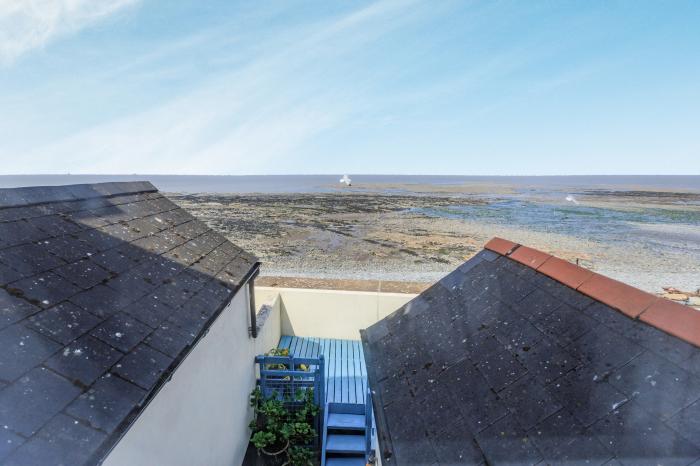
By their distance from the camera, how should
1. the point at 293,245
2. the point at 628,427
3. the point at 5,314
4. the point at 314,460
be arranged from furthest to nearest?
the point at 293,245, the point at 314,460, the point at 5,314, the point at 628,427

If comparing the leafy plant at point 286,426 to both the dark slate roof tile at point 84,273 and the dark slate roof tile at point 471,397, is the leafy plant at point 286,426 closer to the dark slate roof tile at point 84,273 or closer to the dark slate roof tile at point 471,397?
the dark slate roof tile at point 471,397

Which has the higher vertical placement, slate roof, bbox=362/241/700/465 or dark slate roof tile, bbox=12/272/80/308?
dark slate roof tile, bbox=12/272/80/308

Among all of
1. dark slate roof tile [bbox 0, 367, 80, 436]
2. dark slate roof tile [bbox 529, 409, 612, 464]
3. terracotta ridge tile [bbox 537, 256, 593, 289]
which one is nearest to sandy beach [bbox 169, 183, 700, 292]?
terracotta ridge tile [bbox 537, 256, 593, 289]

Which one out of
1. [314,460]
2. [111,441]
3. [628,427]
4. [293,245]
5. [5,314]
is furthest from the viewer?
[293,245]

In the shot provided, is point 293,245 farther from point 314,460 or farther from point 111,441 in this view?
point 111,441

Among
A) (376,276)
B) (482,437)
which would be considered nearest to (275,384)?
(482,437)

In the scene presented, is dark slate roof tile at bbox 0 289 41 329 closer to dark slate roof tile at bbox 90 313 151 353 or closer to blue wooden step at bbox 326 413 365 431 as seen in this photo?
dark slate roof tile at bbox 90 313 151 353

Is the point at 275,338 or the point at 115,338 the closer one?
the point at 115,338
